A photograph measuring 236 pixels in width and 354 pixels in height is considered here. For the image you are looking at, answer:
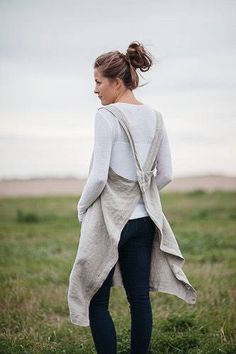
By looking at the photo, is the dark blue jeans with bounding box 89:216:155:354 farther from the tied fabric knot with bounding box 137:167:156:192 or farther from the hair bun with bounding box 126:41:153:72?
the hair bun with bounding box 126:41:153:72

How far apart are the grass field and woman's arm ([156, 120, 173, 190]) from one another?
1.47 metres

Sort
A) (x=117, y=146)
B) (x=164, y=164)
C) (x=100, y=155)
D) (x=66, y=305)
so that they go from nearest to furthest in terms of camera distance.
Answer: (x=100, y=155) < (x=117, y=146) < (x=164, y=164) < (x=66, y=305)

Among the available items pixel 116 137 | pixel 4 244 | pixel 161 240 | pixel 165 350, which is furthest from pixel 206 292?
pixel 4 244

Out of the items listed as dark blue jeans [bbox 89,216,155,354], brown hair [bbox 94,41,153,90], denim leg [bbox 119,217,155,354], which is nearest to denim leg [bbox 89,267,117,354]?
dark blue jeans [bbox 89,216,155,354]

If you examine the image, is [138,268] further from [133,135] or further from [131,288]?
[133,135]

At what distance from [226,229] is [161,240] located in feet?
29.3

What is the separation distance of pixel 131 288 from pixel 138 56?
144 centimetres

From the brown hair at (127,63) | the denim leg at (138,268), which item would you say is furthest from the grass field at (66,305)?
the brown hair at (127,63)

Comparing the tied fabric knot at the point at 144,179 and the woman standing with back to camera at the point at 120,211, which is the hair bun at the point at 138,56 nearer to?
the woman standing with back to camera at the point at 120,211

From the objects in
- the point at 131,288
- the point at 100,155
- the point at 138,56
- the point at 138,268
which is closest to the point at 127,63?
the point at 138,56

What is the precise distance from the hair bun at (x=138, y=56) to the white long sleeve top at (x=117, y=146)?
0.86 feet

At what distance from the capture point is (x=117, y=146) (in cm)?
360

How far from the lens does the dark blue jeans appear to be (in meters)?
3.65

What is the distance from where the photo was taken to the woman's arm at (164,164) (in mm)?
3818
